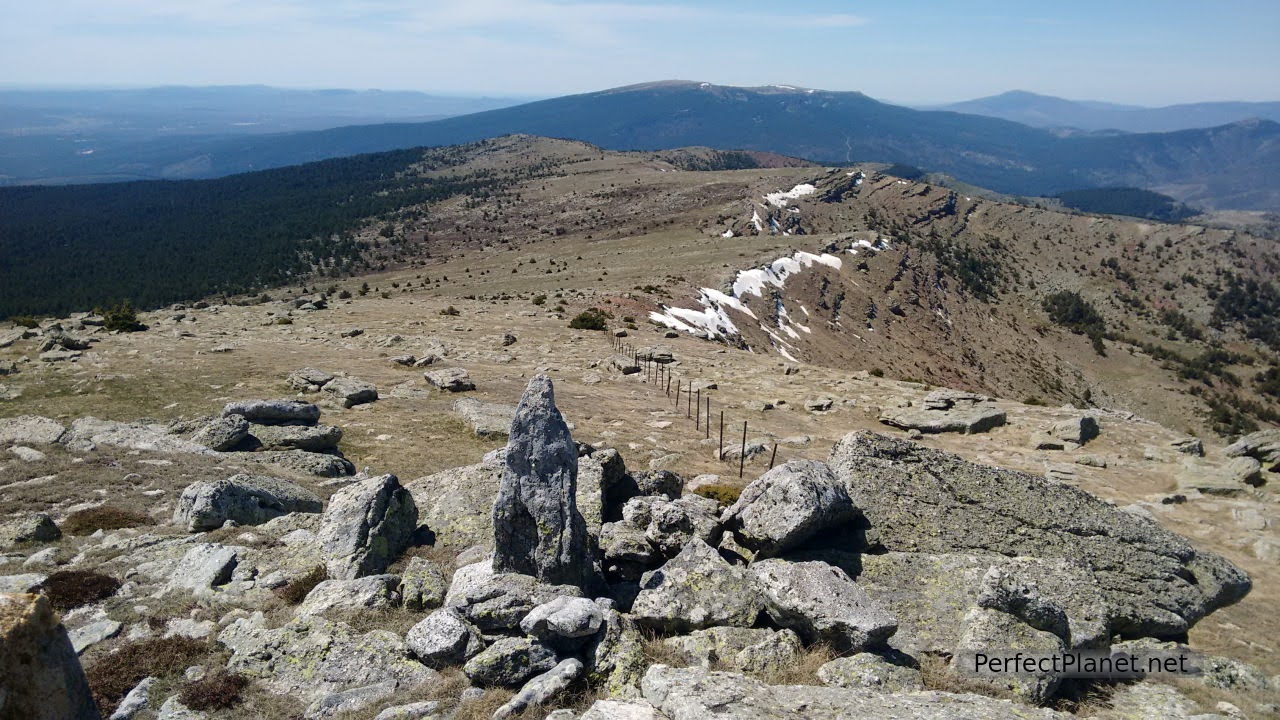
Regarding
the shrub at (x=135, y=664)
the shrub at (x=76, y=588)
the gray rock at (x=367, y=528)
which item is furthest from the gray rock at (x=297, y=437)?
the shrub at (x=135, y=664)

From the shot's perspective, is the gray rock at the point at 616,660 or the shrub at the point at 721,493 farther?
the shrub at the point at 721,493

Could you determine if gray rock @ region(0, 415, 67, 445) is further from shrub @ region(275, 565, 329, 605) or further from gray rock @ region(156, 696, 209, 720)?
gray rock @ region(156, 696, 209, 720)

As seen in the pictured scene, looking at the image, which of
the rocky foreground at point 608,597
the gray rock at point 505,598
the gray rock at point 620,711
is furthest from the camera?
the gray rock at point 505,598

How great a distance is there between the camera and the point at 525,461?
918 centimetres

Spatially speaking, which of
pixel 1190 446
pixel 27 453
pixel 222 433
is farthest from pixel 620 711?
pixel 1190 446

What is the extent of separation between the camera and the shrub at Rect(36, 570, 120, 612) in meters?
8.72

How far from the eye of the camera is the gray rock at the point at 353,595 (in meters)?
8.59

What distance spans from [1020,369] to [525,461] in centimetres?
7434

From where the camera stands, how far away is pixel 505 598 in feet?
25.6

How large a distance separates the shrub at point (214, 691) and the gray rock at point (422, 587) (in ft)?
6.79

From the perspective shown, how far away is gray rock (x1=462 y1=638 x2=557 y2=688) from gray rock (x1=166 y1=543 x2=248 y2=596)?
16.3 ft

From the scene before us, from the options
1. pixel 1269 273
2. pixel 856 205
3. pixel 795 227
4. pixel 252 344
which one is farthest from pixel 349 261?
pixel 1269 273

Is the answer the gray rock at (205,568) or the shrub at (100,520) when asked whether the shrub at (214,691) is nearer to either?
the gray rock at (205,568)

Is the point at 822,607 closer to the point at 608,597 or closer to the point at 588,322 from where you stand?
the point at 608,597
